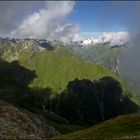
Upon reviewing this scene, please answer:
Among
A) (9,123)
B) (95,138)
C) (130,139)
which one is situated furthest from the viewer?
(9,123)

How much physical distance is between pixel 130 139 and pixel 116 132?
792 inches

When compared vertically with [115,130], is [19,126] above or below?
above

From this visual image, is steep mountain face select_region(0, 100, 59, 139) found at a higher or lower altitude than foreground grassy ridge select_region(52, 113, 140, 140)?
higher

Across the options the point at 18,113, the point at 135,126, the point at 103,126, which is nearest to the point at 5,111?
the point at 18,113

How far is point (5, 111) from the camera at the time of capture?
337 feet

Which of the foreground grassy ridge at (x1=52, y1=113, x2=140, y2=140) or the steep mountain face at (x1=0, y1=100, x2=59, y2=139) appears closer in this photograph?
the foreground grassy ridge at (x1=52, y1=113, x2=140, y2=140)

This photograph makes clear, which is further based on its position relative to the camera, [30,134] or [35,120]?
[35,120]

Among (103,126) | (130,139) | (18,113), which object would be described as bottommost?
(130,139)

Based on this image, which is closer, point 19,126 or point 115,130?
point 115,130

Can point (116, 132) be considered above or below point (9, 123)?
below

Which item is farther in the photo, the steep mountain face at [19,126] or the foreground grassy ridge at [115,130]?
the steep mountain face at [19,126]

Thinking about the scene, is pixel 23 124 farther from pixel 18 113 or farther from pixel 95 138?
pixel 95 138

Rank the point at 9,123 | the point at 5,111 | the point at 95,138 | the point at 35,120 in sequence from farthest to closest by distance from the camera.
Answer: the point at 35,120
the point at 5,111
the point at 9,123
the point at 95,138

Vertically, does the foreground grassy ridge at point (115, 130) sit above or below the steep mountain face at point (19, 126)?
below
